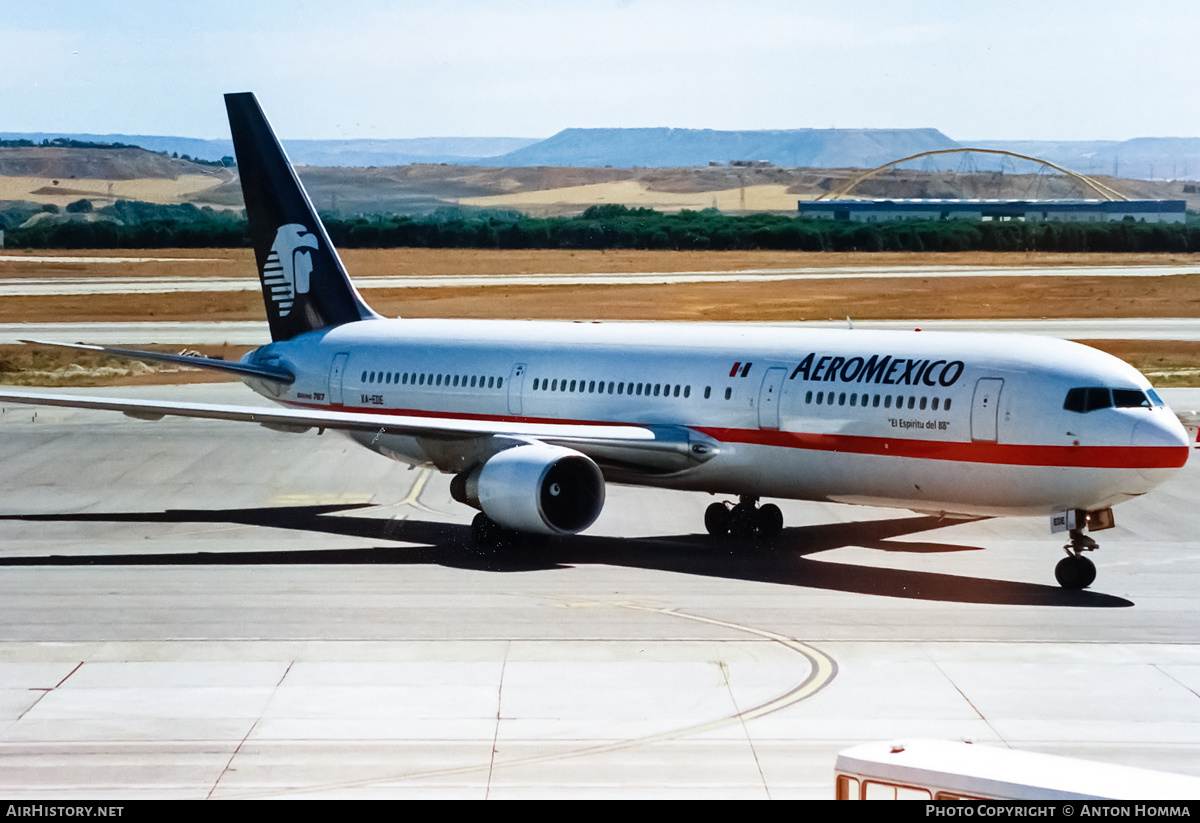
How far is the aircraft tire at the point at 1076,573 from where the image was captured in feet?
81.5

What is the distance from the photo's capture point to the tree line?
125125 millimetres

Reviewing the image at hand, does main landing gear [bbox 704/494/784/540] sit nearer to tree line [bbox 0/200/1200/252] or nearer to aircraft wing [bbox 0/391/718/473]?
aircraft wing [bbox 0/391/718/473]

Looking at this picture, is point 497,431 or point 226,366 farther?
point 226,366

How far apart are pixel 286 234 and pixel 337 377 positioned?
4.04 meters

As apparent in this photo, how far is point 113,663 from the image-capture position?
20000 mm

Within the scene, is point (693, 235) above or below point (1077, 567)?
above

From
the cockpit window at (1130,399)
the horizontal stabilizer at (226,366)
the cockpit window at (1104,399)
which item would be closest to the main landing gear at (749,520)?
the cockpit window at (1104,399)

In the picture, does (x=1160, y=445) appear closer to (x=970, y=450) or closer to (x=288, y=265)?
(x=970, y=450)

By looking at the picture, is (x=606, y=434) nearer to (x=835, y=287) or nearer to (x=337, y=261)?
(x=337, y=261)

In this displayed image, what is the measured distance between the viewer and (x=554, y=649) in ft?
68.3

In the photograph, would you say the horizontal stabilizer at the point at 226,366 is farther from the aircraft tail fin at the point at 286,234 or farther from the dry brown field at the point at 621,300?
the dry brown field at the point at 621,300

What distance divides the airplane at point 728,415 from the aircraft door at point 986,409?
0.11 ft

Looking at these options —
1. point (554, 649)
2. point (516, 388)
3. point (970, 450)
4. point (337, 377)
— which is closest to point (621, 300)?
point (337, 377)

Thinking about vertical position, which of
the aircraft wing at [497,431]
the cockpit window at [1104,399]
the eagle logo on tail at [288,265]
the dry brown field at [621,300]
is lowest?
the dry brown field at [621,300]
